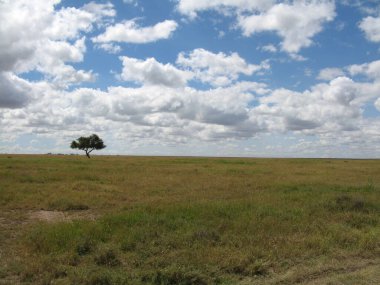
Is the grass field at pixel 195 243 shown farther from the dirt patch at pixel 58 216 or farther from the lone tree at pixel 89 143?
the lone tree at pixel 89 143

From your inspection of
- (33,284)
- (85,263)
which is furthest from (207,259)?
(33,284)

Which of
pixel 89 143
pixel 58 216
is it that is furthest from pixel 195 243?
pixel 89 143

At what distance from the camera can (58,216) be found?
14.8 m

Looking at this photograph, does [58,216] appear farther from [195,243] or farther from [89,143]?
[89,143]

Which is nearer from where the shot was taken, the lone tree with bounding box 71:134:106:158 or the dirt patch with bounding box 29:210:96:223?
the dirt patch with bounding box 29:210:96:223

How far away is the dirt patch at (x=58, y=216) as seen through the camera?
14073 millimetres

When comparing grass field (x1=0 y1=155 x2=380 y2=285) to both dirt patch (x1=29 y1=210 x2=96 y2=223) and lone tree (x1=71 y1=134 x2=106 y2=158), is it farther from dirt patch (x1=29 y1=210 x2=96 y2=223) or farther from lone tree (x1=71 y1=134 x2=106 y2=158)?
lone tree (x1=71 y1=134 x2=106 y2=158)

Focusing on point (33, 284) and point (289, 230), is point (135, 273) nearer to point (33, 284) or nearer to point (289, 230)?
point (33, 284)

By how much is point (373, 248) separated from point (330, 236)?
116cm

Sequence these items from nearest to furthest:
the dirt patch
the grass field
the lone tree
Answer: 1. the grass field
2. the dirt patch
3. the lone tree

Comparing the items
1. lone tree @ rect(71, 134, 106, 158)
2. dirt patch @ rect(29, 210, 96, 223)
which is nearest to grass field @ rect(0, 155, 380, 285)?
dirt patch @ rect(29, 210, 96, 223)

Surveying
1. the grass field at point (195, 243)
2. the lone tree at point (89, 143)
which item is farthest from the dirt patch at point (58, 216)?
the lone tree at point (89, 143)

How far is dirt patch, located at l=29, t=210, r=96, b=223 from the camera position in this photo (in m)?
14.1

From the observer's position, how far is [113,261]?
860cm
